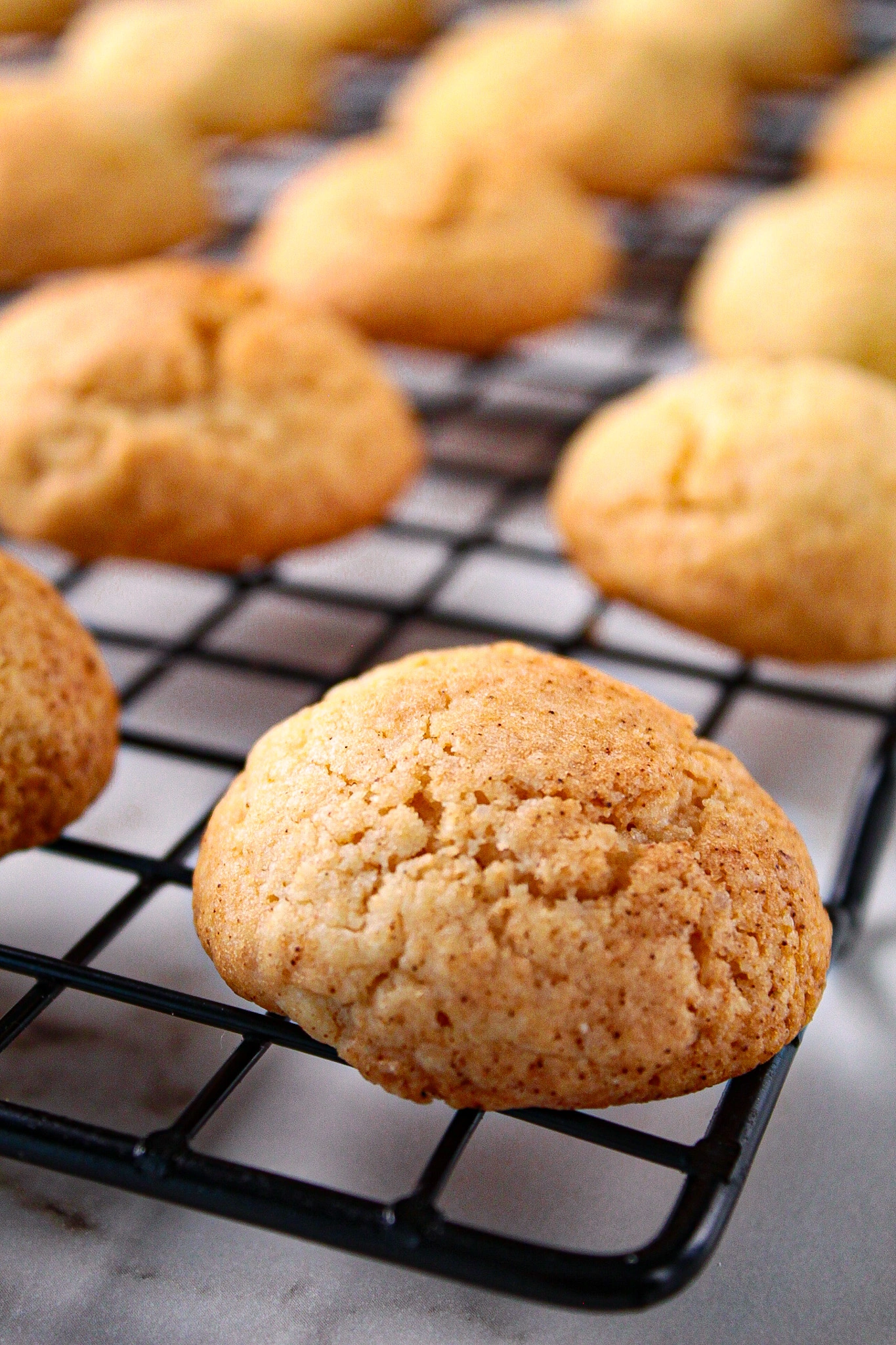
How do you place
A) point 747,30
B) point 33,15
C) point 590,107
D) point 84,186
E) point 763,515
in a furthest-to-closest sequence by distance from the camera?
point 33,15
point 747,30
point 590,107
point 84,186
point 763,515

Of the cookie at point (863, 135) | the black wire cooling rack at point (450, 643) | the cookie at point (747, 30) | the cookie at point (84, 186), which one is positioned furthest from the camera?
the cookie at point (747, 30)

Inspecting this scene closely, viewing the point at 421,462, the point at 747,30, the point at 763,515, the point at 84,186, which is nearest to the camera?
the point at 763,515

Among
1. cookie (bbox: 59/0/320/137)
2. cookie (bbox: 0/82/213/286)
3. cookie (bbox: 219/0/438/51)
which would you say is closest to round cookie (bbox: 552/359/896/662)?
cookie (bbox: 0/82/213/286)

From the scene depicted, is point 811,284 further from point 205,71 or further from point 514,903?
point 205,71

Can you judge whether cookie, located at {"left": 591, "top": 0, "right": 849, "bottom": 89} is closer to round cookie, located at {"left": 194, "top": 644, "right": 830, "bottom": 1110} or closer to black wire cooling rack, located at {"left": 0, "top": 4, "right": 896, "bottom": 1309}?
black wire cooling rack, located at {"left": 0, "top": 4, "right": 896, "bottom": 1309}

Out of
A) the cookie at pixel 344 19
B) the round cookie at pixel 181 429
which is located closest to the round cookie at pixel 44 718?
the round cookie at pixel 181 429

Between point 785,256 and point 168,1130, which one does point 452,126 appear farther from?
point 168,1130

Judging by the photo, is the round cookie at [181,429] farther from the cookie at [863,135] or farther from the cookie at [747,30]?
the cookie at [747,30]

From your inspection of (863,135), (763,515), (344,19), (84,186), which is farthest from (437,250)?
(344,19)
